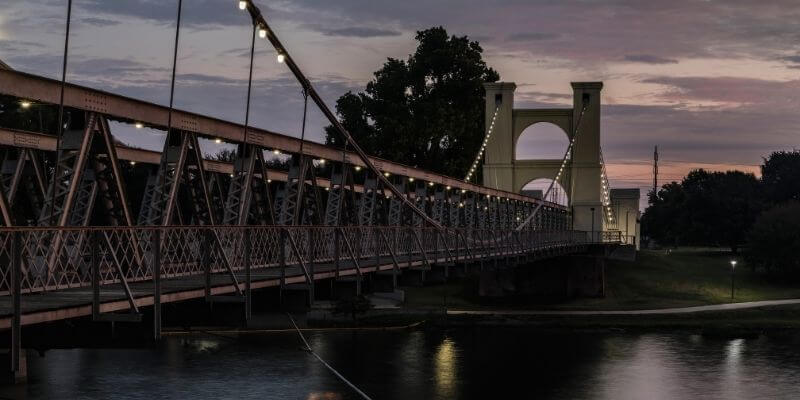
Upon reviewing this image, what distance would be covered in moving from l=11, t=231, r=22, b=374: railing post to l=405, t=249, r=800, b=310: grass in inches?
2069

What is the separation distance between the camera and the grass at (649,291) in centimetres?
7219

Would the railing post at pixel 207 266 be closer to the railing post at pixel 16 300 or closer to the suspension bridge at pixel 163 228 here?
the suspension bridge at pixel 163 228

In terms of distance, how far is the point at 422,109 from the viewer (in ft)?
292

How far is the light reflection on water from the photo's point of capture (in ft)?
134

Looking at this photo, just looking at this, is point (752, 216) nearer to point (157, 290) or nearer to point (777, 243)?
point (777, 243)

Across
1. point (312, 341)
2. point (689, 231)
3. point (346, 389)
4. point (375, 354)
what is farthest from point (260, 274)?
point (689, 231)

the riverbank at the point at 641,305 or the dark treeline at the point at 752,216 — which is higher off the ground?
the dark treeline at the point at 752,216

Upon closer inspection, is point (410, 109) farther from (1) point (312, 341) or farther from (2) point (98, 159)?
(2) point (98, 159)

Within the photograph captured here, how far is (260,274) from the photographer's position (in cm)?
2556

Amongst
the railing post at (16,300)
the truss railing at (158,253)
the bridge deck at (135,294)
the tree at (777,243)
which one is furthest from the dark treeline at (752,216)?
the railing post at (16,300)

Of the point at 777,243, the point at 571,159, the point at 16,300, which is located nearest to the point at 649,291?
the point at 777,243

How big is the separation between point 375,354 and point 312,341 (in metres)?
6.28

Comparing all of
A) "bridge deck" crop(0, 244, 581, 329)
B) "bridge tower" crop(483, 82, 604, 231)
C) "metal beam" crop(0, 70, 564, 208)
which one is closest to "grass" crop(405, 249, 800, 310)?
"bridge tower" crop(483, 82, 604, 231)

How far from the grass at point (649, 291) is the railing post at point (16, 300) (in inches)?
2069
